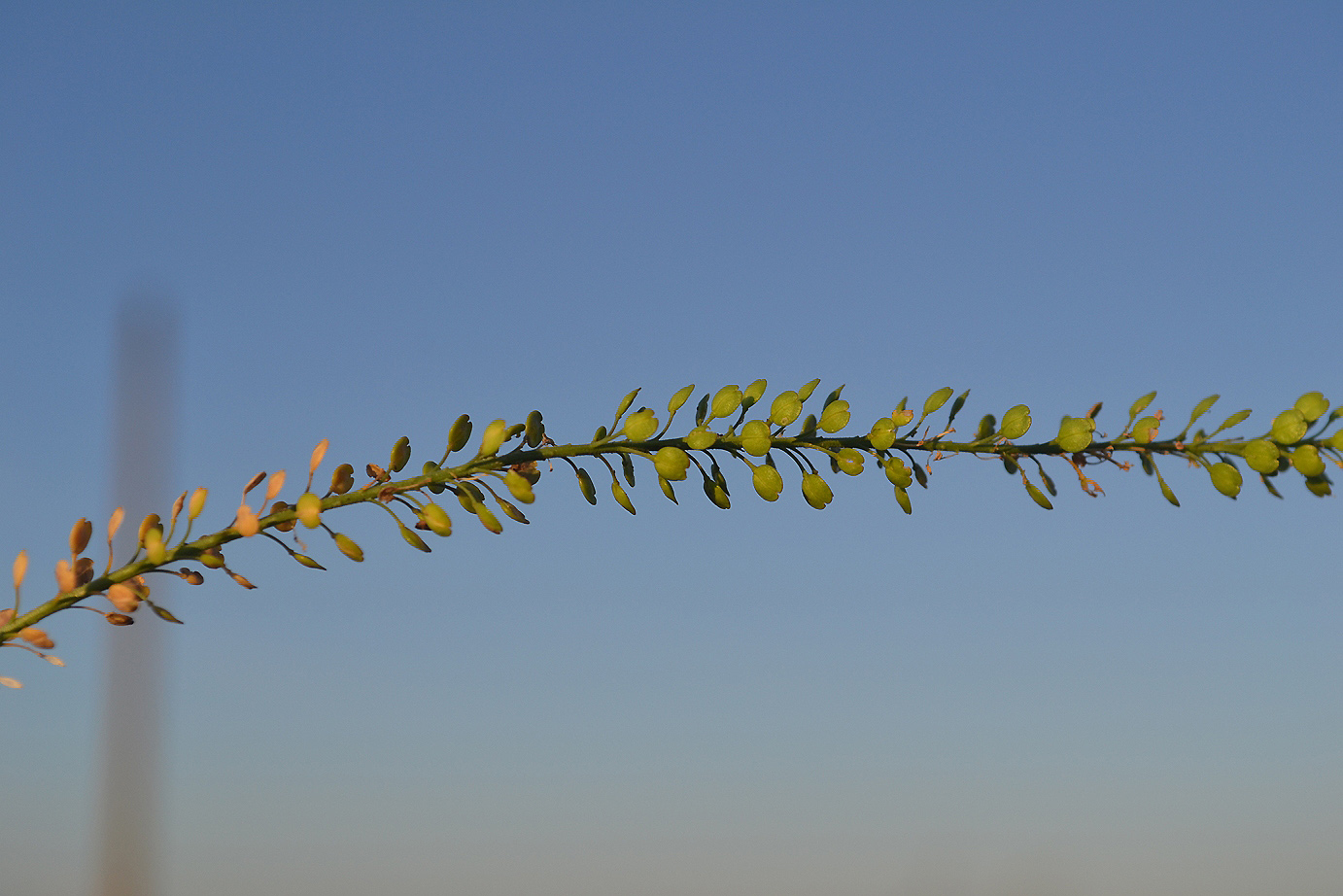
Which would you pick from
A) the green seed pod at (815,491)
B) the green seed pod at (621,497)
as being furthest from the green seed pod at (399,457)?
the green seed pod at (815,491)

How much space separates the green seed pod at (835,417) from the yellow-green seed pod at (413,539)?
581 millimetres

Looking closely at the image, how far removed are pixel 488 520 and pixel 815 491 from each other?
456 millimetres

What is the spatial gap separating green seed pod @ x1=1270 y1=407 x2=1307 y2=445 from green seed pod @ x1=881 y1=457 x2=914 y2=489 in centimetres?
49

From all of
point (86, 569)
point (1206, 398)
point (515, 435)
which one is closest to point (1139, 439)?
point (1206, 398)

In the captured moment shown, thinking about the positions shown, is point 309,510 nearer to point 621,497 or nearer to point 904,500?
point 621,497

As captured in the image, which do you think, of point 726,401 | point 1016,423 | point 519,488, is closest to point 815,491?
point 726,401

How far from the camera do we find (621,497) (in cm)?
157

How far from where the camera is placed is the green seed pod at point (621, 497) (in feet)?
5.11

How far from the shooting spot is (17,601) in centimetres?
140

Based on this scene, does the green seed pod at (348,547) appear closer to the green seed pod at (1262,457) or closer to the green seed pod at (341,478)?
the green seed pod at (341,478)

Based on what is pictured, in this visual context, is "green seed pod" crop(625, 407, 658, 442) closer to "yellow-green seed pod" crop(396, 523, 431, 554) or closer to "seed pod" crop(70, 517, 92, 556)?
"yellow-green seed pod" crop(396, 523, 431, 554)

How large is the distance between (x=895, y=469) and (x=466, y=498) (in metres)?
0.60

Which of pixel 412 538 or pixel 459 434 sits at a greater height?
pixel 459 434

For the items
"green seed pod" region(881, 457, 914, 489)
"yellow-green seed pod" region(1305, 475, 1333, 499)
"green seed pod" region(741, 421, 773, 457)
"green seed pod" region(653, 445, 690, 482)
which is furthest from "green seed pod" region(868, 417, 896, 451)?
"yellow-green seed pod" region(1305, 475, 1333, 499)
